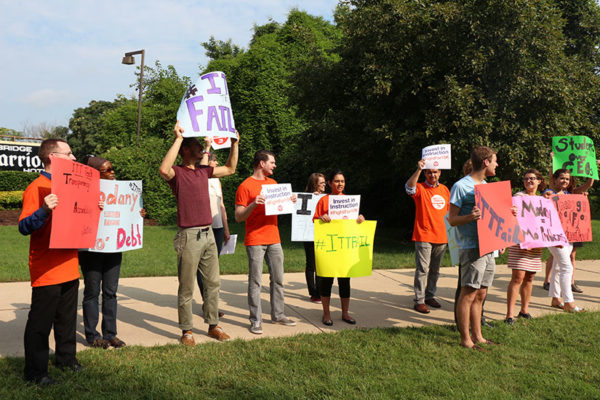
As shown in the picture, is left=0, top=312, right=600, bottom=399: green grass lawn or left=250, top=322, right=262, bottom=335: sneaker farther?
left=250, top=322, right=262, bottom=335: sneaker

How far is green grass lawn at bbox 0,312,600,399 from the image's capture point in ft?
12.2

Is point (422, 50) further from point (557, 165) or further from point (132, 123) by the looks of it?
point (132, 123)

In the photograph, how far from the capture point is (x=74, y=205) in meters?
3.86

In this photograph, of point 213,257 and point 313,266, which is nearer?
point 213,257

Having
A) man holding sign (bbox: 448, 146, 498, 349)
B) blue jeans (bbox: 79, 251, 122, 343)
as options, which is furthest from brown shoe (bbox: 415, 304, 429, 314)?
blue jeans (bbox: 79, 251, 122, 343)

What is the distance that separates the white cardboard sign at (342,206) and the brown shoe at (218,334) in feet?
6.07

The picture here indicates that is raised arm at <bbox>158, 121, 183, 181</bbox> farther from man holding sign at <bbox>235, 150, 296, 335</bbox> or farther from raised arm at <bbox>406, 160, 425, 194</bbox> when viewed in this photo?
raised arm at <bbox>406, 160, 425, 194</bbox>

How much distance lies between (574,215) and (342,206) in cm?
358

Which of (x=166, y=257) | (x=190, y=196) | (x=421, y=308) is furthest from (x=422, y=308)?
(x=166, y=257)

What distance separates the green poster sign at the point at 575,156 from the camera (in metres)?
7.05

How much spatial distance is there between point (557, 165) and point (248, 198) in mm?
4878

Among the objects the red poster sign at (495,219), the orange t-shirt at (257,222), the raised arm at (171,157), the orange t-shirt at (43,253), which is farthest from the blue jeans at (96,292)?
the red poster sign at (495,219)

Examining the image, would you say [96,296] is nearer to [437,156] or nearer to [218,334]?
[218,334]

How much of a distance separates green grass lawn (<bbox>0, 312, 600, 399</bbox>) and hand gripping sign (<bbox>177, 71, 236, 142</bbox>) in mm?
2158
